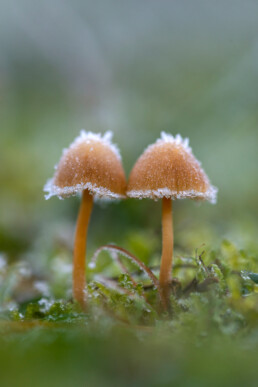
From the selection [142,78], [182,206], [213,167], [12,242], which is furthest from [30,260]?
[142,78]

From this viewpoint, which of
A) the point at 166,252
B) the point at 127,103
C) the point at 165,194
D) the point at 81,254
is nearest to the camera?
the point at 165,194

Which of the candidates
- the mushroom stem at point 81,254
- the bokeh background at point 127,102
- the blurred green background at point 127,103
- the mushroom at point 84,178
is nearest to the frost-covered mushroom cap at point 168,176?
the mushroom at point 84,178

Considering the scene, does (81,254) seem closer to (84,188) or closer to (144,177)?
(84,188)

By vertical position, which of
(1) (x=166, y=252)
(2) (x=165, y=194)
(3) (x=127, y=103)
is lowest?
(1) (x=166, y=252)

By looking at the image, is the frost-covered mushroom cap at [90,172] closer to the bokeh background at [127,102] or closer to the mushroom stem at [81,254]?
the mushroom stem at [81,254]

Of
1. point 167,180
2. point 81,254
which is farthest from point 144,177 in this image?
point 81,254

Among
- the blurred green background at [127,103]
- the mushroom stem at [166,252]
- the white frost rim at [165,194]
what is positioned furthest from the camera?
the blurred green background at [127,103]

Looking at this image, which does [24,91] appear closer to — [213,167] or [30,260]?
[213,167]

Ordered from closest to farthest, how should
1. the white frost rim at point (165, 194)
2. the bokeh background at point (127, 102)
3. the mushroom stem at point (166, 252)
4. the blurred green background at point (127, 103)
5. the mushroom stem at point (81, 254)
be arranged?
the white frost rim at point (165, 194) → the mushroom stem at point (166, 252) → the mushroom stem at point (81, 254) → the blurred green background at point (127, 103) → the bokeh background at point (127, 102)

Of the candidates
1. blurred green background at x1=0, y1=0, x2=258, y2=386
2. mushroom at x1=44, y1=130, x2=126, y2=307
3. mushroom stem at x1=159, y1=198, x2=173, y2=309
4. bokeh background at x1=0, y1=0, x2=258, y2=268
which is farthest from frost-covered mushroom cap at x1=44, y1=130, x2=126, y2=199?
bokeh background at x1=0, y1=0, x2=258, y2=268
